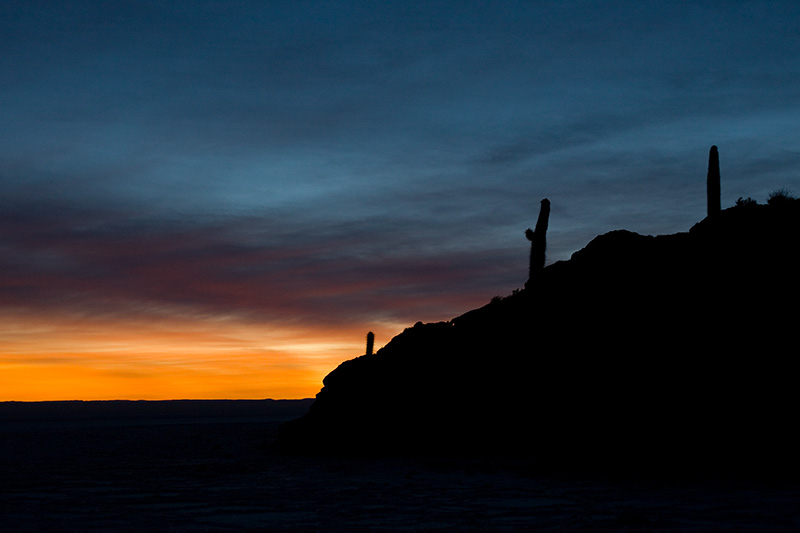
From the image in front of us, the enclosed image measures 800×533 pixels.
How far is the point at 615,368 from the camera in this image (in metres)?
20.2

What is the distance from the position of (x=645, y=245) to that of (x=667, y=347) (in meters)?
3.99

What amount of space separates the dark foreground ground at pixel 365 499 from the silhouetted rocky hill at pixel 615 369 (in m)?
2.33

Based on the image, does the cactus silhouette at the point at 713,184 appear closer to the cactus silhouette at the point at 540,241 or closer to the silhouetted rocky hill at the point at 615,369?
the silhouetted rocky hill at the point at 615,369

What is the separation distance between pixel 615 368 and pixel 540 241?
7334mm

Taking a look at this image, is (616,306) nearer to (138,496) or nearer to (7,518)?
(138,496)

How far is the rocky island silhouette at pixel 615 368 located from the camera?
17953 mm

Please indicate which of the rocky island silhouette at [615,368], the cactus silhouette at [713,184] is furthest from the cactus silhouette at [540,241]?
the cactus silhouette at [713,184]

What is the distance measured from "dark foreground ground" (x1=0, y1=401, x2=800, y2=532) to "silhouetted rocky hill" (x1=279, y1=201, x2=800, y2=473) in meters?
2.33

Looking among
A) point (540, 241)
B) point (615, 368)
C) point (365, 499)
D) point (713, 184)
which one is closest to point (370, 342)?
point (540, 241)

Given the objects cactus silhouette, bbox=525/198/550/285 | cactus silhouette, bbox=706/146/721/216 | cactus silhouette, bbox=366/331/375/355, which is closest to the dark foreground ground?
cactus silhouette, bbox=525/198/550/285

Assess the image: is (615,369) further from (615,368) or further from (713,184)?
(713,184)

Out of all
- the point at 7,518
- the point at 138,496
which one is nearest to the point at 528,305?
the point at 138,496

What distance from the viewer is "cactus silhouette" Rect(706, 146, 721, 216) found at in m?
23.7

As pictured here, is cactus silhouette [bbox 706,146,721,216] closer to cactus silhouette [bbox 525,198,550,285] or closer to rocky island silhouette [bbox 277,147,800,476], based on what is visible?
rocky island silhouette [bbox 277,147,800,476]
